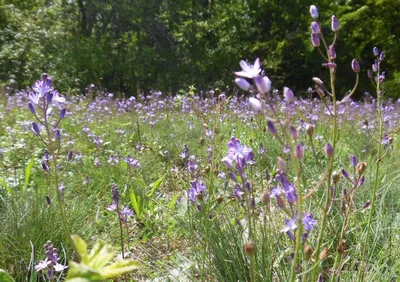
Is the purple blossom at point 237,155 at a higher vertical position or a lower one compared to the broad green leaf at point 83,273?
higher

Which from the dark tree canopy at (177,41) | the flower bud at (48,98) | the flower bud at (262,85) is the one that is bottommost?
the flower bud at (262,85)

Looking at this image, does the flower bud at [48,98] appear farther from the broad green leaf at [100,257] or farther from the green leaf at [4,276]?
the broad green leaf at [100,257]

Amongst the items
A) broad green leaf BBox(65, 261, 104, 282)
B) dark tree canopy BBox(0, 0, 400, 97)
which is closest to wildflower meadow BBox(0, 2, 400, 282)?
broad green leaf BBox(65, 261, 104, 282)

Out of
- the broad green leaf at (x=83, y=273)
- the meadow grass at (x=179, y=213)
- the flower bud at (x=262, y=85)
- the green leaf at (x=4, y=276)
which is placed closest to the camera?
the broad green leaf at (x=83, y=273)

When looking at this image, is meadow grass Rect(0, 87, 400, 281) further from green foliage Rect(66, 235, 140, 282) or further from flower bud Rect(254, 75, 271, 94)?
green foliage Rect(66, 235, 140, 282)

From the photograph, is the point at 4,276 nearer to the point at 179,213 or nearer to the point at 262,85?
the point at 262,85

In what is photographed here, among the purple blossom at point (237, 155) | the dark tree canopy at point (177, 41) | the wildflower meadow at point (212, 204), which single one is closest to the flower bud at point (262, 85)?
the wildflower meadow at point (212, 204)

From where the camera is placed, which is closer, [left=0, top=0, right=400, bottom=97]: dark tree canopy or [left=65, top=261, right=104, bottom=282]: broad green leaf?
[left=65, top=261, right=104, bottom=282]: broad green leaf

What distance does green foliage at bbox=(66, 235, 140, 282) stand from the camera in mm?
428

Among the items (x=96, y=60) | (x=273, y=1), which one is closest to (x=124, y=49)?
(x=96, y=60)

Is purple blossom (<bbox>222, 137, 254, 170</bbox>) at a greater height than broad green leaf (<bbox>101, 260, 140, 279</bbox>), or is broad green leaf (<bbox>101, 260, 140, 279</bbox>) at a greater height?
purple blossom (<bbox>222, 137, 254, 170</bbox>)

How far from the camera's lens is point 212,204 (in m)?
1.93

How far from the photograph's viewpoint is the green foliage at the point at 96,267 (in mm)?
428

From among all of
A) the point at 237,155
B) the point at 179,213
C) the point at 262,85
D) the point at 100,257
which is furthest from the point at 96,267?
the point at 179,213
